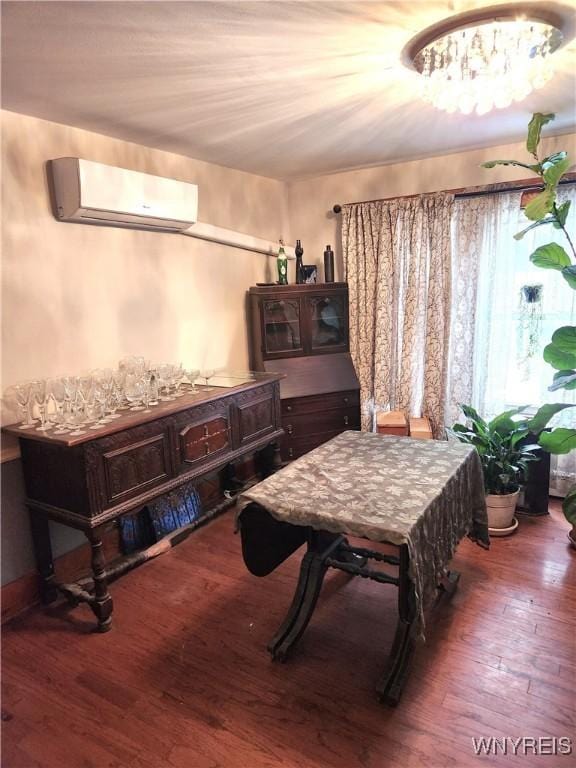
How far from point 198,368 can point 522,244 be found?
2431 millimetres

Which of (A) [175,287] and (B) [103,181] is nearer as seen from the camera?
(B) [103,181]

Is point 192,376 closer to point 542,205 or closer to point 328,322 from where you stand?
point 328,322

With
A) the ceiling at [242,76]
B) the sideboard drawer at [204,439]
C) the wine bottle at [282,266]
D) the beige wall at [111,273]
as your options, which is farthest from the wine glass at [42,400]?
the wine bottle at [282,266]

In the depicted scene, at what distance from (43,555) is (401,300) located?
115 inches

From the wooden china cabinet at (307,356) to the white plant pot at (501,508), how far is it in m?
1.25

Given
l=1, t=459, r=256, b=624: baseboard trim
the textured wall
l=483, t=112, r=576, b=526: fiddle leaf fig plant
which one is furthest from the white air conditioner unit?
l=483, t=112, r=576, b=526: fiddle leaf fig plant

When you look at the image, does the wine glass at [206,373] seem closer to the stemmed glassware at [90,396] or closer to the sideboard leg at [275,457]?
the stemmed glassware at [90,396]

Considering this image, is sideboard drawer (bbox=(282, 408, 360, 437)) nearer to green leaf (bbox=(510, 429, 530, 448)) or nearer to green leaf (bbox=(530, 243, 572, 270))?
green leaf (bbox=(510, 429, 530, 448))

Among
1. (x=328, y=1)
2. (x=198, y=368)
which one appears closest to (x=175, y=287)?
(x=198, y=368)

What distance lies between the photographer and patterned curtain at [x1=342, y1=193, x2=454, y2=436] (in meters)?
3.54

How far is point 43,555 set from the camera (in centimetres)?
239

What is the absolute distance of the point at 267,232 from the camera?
400 cm

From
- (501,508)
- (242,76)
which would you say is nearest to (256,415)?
(501,508)

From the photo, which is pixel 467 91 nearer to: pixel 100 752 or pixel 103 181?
pixel 103 181
